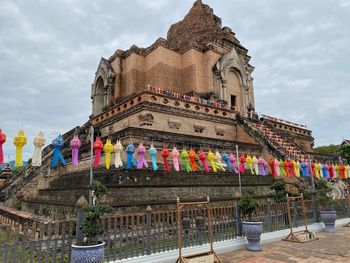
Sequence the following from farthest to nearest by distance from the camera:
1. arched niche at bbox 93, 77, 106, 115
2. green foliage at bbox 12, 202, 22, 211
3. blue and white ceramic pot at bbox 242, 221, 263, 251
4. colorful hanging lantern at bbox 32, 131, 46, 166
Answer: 1. arched niche at bbox 93, 77, 106, 115
2. green foliage at bbox 12, 202, 22, 211
3. blue and white ceramic pot at bbox 242, 221, 263, 251
4. colorful hanging lantern at bbox 32, 131, 46, 166

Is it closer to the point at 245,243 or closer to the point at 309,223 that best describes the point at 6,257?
the point at 245,243

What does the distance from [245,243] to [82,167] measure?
9.85 metres

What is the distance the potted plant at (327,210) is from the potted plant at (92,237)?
1019 centimetres

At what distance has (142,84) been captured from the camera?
26203 mm

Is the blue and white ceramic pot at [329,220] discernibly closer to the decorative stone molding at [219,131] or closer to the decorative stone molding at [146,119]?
the decorative stone molding at [219,131]

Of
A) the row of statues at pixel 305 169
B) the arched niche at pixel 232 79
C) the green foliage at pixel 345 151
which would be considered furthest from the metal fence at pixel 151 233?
the arched niche at pixel 232 79

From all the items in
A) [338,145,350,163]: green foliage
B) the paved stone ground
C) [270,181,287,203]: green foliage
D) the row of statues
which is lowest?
the paved stone ground

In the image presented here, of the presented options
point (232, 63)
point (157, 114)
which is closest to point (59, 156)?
point (157, 114)

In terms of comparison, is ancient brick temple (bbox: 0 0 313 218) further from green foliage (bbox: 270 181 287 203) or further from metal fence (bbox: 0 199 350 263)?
green foliage (bbox: 270 181 287 203)

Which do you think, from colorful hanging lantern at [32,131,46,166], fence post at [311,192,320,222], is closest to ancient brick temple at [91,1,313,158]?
fence post at [311,192,320,222]

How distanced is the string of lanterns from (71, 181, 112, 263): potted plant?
2.43 meters

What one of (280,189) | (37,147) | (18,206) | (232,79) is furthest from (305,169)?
(18,206)

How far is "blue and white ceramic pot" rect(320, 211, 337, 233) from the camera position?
1182cm

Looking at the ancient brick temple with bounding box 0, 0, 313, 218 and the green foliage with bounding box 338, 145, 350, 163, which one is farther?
the green foliage with bounding box 338, 145, 350, 163
